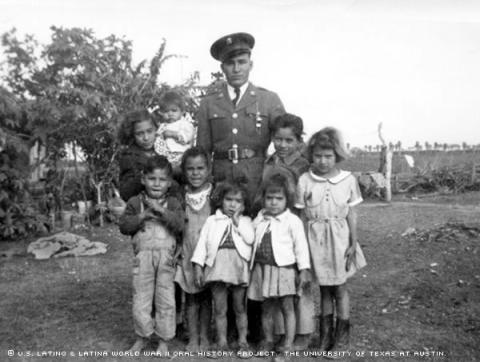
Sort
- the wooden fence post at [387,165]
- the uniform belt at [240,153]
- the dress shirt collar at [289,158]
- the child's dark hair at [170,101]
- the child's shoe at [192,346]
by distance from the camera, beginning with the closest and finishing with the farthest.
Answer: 1. the child's shoe at [192,346]
2. the dress shirt collar at [289,158]
3. the uniform belt at [240,153]
4. the child's dark hair at [170,101]
5. the wooden fence post at [387,165]

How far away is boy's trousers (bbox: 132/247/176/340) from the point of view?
3.75 m

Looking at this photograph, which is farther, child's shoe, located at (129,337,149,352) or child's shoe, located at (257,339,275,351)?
child's shoe, located at (129,337,149,352)

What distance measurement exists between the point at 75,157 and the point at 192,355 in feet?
24.0

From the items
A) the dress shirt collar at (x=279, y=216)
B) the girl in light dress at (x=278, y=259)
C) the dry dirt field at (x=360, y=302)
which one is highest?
the dress shirt collar at (x=279, y=216)

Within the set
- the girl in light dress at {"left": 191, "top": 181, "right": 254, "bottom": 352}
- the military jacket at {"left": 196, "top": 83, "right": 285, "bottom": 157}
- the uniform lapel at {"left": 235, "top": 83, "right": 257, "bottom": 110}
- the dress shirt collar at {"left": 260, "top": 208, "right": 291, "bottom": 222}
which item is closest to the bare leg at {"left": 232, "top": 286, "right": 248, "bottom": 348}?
the girl in light dress at {"left": 191, "top": 181, "right": 254, "bottom": 352}

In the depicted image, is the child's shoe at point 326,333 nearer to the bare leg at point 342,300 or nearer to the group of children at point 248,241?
the group of children at point 248,241

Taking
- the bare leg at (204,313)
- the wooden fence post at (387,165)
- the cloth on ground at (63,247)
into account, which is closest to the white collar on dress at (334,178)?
the bare leg at (204,313)

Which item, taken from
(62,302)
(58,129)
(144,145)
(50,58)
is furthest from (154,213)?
(50,58)

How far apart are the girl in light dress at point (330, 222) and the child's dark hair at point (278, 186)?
9cm

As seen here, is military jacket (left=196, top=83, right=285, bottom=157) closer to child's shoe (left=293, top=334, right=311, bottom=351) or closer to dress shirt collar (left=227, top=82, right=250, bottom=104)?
dress shirt collar (left=227, top=82, right=250, bottom=104)

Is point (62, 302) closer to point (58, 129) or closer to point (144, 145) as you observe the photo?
point (144, 145)

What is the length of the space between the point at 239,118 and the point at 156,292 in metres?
1.57

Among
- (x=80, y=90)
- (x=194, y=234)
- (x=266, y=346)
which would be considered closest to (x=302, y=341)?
(x=266, y=346)

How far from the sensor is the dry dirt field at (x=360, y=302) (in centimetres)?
395
